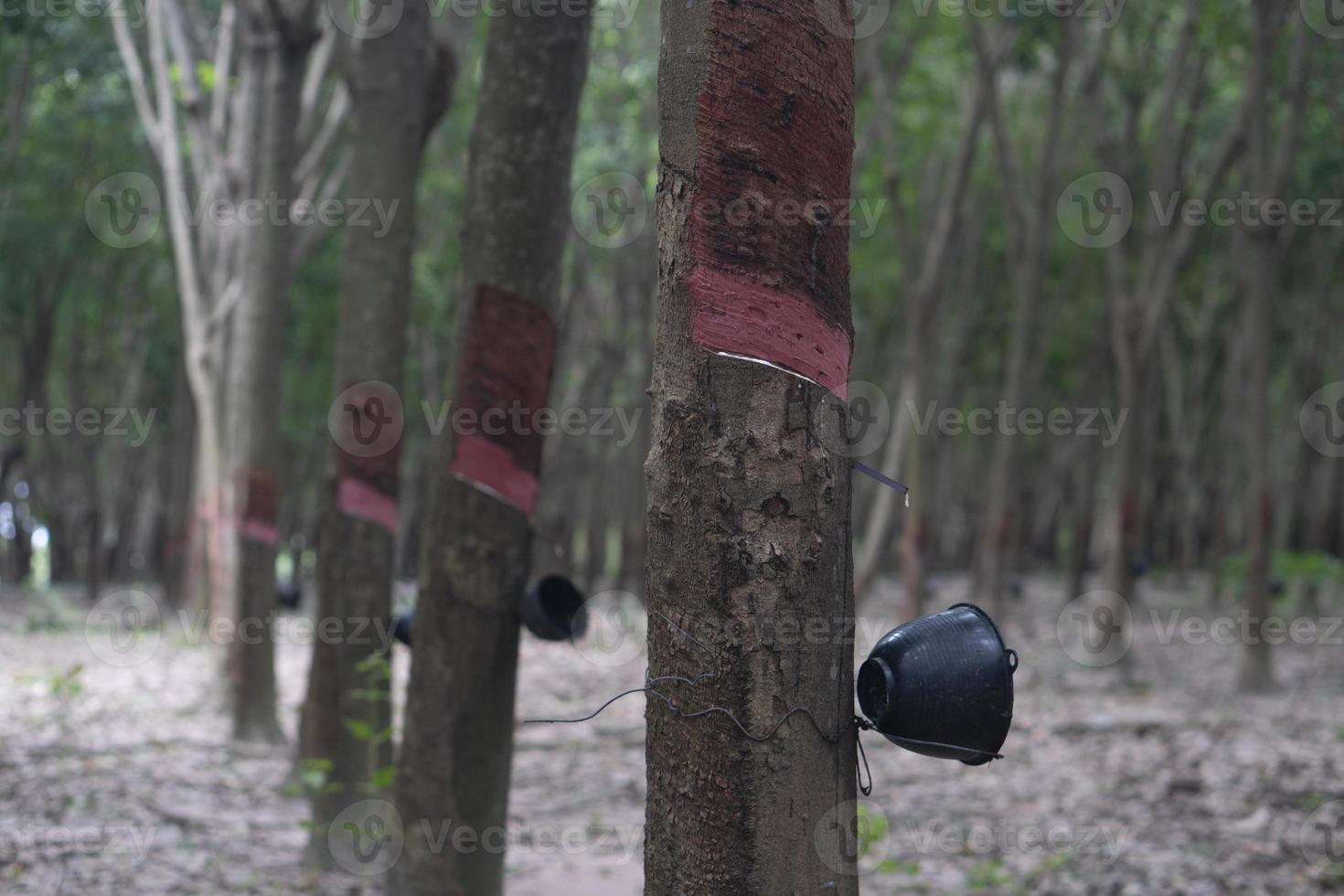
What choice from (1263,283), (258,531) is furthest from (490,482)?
(1263,283)

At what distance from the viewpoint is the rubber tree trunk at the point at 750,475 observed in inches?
76.5

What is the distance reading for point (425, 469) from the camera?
21875mm

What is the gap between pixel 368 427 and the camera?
5523 millimetres

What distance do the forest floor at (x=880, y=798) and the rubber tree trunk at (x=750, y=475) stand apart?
3.28 m

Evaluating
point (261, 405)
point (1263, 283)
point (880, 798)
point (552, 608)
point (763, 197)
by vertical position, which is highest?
point (1263, 283)

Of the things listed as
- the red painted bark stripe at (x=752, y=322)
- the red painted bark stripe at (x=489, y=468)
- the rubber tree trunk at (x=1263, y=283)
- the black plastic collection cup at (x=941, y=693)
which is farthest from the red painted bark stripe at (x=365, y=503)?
the rubber tree trunk at (x=1263, y=283)

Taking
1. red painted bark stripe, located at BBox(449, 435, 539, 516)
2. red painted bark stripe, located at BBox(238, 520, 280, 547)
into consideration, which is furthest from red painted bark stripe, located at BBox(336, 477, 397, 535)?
red painted bark stripe, located at BBox(238, 520, 280, 547)

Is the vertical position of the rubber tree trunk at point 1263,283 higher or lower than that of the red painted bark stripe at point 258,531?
higher

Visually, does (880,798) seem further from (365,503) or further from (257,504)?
(257,504)

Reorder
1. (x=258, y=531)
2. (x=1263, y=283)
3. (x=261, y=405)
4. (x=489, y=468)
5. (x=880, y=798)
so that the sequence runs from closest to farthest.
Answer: (x=489, y=468) → (x=880, y=798) → (x=258, y=531) → (x=261, y=405) → (x=1263, y=283)

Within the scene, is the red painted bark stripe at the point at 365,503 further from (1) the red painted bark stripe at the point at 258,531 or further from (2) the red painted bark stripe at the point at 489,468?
(1) the red painted bark stripe at the point at 258,531

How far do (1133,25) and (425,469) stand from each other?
13.3 metres

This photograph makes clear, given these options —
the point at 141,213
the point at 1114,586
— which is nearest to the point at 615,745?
the point at 1114,586

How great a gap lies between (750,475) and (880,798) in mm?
6037
